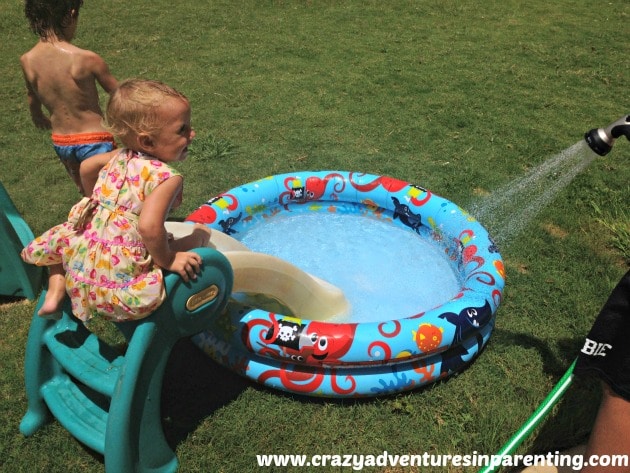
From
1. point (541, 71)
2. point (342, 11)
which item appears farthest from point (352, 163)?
point (342, 11)

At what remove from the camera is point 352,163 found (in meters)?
5.69

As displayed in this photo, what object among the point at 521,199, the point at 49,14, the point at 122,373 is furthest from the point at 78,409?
the point at 521,199

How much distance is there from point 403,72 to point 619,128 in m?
5.97

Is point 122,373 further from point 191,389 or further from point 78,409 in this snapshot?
point 191,389

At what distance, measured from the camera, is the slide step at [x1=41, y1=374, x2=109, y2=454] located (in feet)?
8.80

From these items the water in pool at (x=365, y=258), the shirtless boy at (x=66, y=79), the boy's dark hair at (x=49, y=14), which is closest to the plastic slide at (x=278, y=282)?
the water in pool at (x=365, y=258)

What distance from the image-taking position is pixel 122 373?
2439mm

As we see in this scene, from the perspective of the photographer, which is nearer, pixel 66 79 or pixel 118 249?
pixel 118 249

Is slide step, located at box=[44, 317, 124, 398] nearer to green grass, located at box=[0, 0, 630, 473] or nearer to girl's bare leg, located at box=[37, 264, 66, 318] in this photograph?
girl's bare leg, located at box=[37, 264, 66, 318]

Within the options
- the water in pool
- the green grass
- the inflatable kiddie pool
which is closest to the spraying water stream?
the green grass

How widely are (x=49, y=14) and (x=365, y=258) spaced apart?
2.71m

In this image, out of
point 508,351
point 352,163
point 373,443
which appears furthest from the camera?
point 352,163

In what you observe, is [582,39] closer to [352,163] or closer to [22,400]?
[352,163]

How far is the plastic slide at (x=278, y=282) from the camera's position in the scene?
3.21 m
